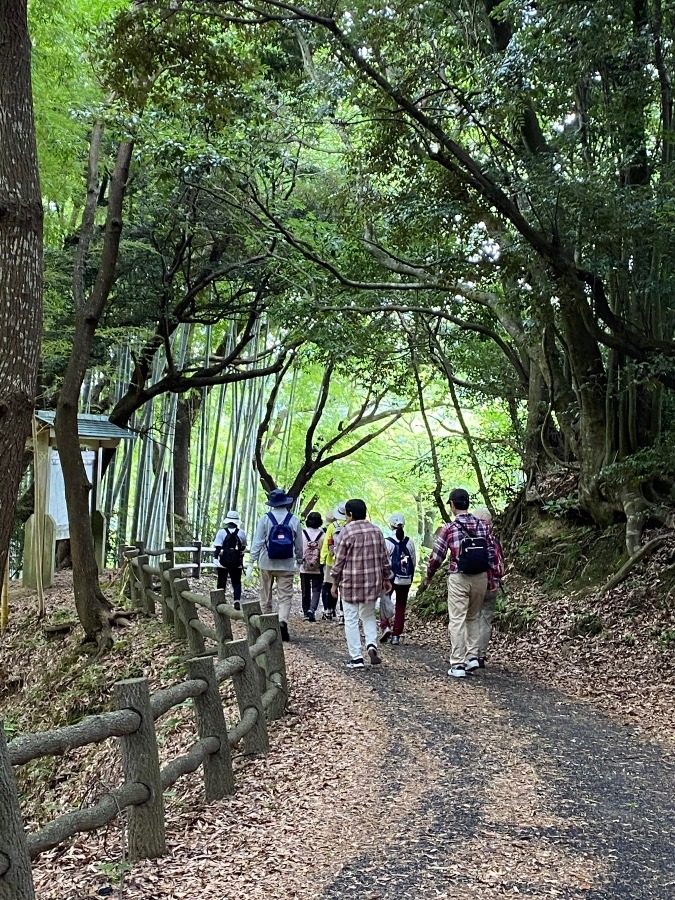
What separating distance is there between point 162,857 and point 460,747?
229 cm

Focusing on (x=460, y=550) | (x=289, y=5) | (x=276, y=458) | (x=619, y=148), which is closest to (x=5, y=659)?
(x=460, y=550)

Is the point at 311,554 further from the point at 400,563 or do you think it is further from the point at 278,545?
the point at 400,563

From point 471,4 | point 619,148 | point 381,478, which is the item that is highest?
point 471,4

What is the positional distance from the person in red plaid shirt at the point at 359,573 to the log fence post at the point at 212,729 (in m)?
3.34

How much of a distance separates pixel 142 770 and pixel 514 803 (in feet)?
6.41

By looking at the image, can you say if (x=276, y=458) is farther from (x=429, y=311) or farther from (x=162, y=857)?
(x=162, y=857)

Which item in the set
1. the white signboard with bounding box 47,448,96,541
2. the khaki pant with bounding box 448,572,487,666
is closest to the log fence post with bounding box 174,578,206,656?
the khaki pant with bounding box 448,572,487,666

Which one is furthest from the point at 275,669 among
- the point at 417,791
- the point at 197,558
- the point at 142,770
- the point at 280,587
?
the point at 197,558

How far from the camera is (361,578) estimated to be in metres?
7.79

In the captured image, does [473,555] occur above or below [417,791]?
above

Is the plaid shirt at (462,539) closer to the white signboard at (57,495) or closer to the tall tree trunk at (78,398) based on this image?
the tall tree trunk at (78,398)

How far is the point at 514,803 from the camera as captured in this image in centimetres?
430

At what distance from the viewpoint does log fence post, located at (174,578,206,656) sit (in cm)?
785

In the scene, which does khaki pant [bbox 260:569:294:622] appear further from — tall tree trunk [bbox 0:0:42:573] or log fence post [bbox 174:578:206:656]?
tall tree trunk [bbox 0:0:42:573]
